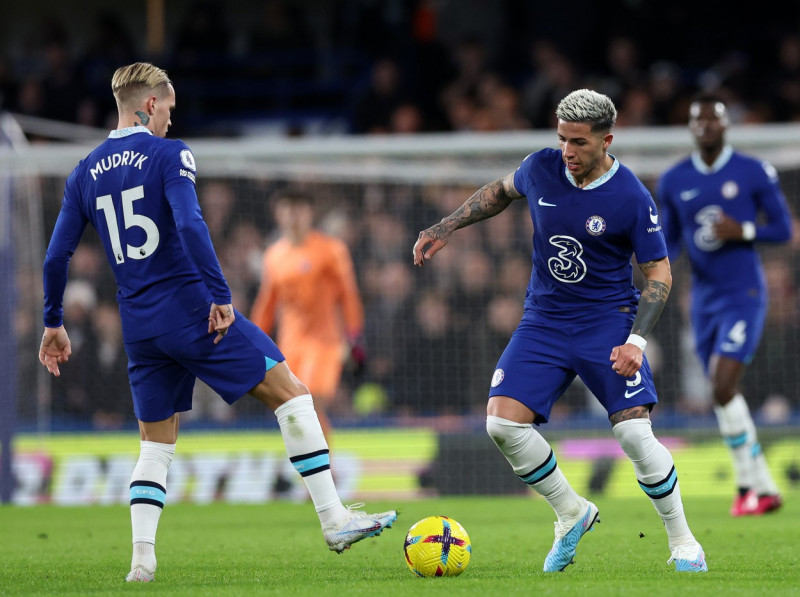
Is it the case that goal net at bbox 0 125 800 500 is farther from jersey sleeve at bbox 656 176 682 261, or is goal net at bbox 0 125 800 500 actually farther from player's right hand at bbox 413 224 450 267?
player's right hand at bbox 413 224 450 267

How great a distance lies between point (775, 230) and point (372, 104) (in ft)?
26.1

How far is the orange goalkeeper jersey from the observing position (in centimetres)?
1026

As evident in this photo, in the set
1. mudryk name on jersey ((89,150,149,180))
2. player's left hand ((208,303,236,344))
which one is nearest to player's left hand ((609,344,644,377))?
player's left hand ((208,303,236,344))

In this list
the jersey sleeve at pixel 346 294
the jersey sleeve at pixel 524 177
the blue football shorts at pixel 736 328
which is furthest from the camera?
the jersey sleeve at pixel 346 294

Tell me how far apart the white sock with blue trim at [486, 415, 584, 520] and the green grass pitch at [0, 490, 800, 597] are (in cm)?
32

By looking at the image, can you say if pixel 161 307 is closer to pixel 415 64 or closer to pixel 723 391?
pixel 723 391

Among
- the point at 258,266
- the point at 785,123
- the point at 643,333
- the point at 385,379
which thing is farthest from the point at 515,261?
the point at 643,333

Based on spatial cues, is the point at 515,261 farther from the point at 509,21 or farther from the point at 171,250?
the point at 171,250

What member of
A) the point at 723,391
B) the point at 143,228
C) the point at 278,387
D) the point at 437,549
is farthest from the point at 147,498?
the point at 723,391

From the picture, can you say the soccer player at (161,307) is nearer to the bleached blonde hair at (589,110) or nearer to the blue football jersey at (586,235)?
the blue football jersey at (586,235)

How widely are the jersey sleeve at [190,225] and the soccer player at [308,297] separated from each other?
4.79 meters

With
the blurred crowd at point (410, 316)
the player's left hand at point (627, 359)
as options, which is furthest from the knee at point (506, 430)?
the blurred crowd at point (410, 316)

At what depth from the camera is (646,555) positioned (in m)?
6.41

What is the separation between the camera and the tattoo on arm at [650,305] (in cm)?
544
